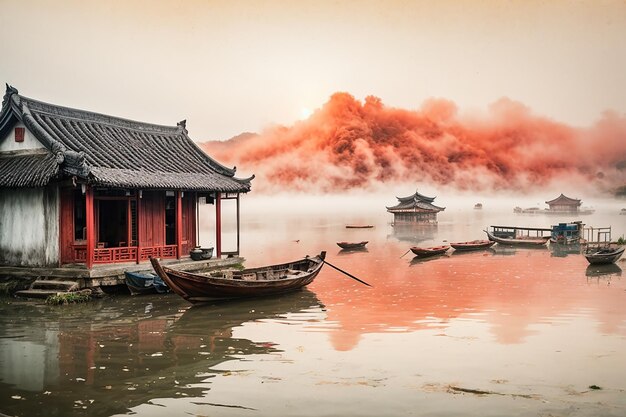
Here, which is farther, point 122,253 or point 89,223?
point 122,253

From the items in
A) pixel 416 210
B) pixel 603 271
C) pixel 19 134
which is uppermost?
pixel 19 134

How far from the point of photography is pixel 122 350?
38.6 ft

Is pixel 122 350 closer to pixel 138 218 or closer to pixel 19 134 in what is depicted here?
pixel 138 218

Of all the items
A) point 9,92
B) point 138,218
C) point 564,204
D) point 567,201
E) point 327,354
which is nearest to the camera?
point 327,354

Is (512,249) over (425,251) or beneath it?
beneath

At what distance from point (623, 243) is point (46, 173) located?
34.2 meters

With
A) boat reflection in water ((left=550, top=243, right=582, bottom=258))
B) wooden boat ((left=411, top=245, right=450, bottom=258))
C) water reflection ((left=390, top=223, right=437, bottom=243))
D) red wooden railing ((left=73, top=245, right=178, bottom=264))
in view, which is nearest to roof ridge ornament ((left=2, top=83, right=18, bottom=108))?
red wooden railing ((left=73, top=245, right=178, bottom=264))

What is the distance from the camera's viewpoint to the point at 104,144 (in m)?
19.8

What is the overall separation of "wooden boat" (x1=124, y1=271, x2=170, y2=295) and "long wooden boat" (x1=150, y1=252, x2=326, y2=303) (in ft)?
5.33

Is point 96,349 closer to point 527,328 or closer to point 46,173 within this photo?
point 46,173

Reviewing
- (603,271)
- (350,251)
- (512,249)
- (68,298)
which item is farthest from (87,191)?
(512,249)

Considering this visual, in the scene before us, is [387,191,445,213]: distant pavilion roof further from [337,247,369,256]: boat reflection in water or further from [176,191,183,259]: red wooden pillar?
[176,191,183,259]: red wooden pillar

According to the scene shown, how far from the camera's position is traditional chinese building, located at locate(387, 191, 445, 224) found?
6712cm

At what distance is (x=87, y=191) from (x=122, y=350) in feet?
21.5
